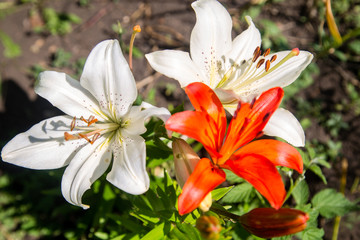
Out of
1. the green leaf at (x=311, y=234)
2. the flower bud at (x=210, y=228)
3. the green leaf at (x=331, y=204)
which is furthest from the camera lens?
the green leaf at (x=331, y=204)

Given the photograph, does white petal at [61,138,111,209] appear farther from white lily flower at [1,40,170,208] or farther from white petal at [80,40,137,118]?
white petal at [80,40,137,118]

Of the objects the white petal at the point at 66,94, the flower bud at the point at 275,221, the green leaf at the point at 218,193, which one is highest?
the white petal at the point at 66,94

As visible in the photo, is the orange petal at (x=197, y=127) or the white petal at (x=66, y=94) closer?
the orange petal at (x=197, y=127)

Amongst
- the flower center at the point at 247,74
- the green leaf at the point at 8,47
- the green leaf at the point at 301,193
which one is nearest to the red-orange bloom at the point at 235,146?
the flower center at the point at 247,74

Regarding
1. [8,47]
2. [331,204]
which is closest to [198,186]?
[331,204]

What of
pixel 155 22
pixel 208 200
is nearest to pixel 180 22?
pixel 155 22

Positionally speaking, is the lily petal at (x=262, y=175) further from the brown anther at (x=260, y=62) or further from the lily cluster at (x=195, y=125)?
the brown anther at (x=260, y=62)

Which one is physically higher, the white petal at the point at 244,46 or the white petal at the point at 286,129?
the white petal at the point at 244,46
